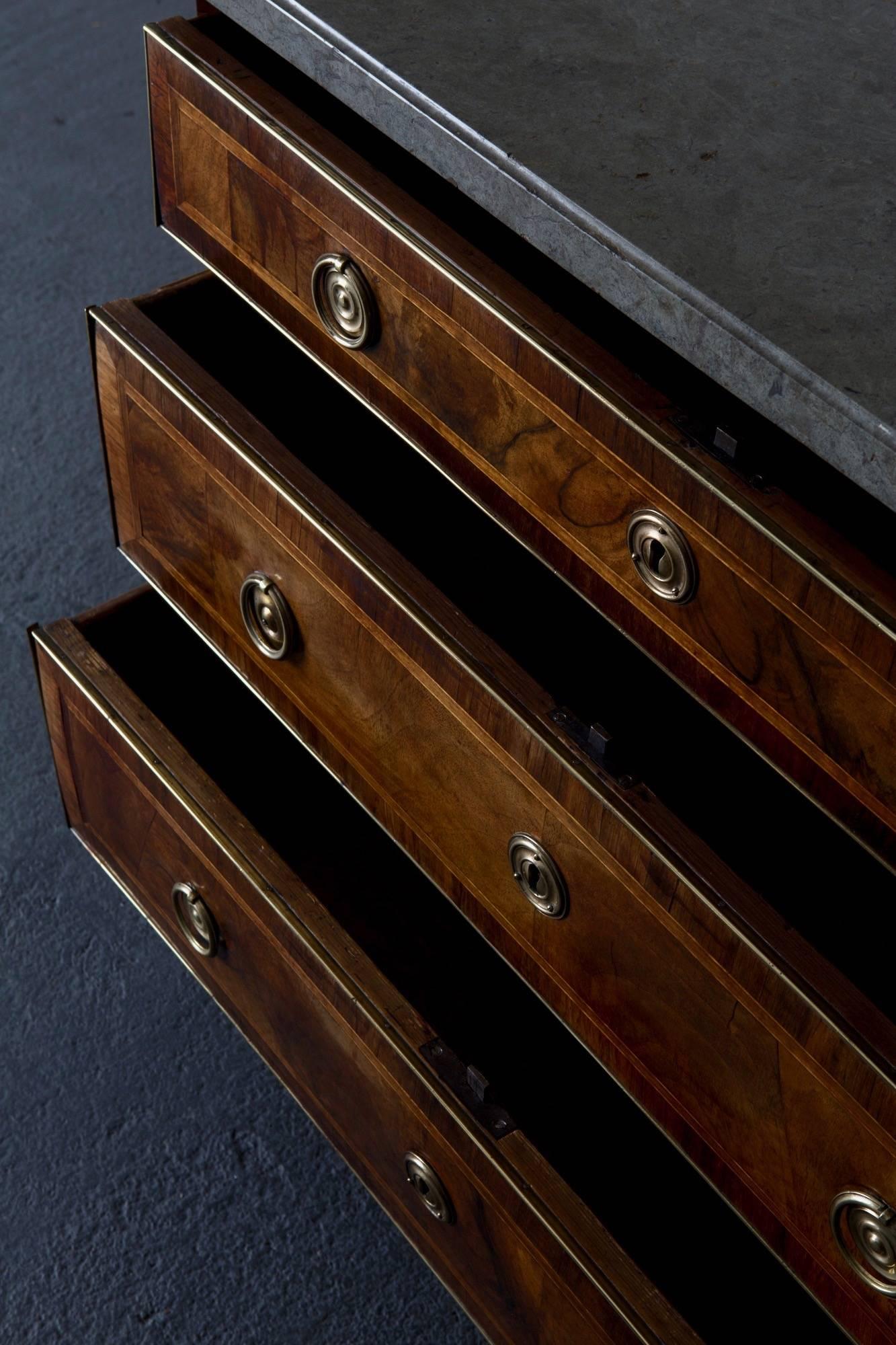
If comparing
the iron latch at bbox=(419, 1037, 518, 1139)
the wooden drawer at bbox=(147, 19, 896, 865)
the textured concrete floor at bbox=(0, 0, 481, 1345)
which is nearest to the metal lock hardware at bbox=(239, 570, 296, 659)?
the wooden drawer at bbox=(147, 19, 896, 865)

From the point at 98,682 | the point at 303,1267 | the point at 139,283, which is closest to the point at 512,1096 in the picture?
the point at 303,1267

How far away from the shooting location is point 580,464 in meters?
0.68

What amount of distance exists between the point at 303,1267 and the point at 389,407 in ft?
1.83

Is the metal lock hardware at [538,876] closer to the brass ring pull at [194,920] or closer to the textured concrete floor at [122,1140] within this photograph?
the brass ring pull at [194,920]

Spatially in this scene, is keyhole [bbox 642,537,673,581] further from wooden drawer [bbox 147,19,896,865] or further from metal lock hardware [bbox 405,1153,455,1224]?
metal lock hardware [bbox 405,1153,455,1224]

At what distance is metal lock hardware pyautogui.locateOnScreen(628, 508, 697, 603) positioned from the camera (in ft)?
2.11

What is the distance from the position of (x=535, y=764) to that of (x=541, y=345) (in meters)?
0.18

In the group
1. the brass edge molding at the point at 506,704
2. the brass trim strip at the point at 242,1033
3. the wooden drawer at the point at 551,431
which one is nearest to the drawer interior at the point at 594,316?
the wooden drawer at the point at 551,431

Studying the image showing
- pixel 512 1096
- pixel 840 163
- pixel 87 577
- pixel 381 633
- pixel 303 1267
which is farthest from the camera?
pixel 87 577

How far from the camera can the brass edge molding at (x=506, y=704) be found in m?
0.61

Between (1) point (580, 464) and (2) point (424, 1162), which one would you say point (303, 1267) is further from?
(1) point (580, 464)

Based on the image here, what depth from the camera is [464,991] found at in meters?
0.95

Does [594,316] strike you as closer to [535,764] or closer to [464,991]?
[535,764]

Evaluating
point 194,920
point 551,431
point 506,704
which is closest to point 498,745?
point 506,704
